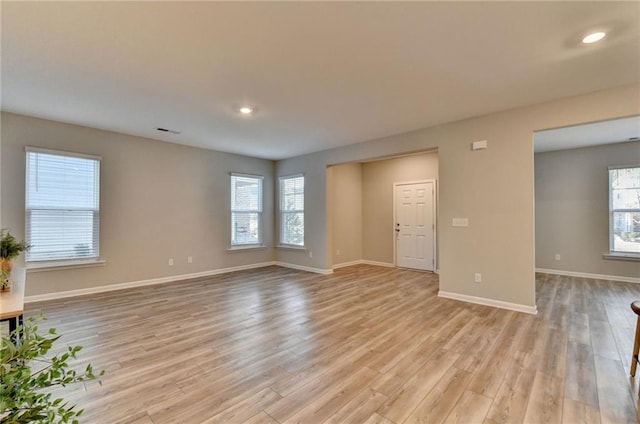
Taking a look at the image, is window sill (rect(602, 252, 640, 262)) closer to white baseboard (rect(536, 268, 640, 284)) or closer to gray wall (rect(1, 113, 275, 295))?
white baseboard (rect(536, 268, 640, 284))

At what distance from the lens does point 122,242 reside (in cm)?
488

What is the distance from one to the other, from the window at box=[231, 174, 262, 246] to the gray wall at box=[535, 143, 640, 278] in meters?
6.40

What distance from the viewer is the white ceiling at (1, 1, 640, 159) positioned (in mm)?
2012

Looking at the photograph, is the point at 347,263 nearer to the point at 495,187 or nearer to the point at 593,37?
the point at 495,187

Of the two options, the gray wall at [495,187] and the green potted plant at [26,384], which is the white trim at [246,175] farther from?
the green potted plant at [26,384]

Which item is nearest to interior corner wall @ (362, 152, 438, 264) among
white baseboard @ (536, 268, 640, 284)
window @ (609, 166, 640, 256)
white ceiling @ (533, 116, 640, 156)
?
white ceiling @ (533, 116, 640, 156)

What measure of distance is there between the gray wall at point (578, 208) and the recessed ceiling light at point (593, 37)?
4.68m

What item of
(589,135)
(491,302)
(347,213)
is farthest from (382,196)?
(589,135)

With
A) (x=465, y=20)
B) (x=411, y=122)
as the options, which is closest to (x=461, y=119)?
(x=411, y=122)

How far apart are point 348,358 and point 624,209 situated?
20.9ft

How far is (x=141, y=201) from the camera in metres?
5.12

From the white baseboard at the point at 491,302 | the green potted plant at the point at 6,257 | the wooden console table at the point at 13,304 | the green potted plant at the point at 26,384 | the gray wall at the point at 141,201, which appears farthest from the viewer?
the gray wall at the point at 141,201

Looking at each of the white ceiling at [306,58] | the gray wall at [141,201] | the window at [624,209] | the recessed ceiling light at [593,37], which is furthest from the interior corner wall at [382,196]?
the recessed ceiling light at [593,37]

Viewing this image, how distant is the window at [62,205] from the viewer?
4.11 metres
